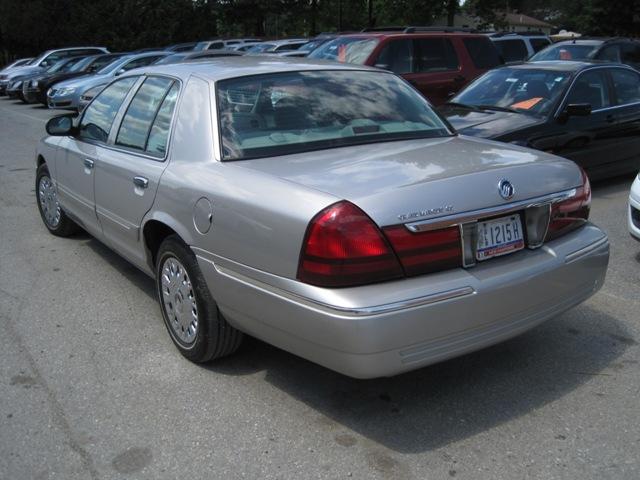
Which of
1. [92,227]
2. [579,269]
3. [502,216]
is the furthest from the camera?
[92,227]

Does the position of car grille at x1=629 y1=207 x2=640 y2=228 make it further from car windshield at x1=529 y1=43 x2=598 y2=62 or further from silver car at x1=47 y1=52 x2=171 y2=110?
silver car at x1=47 y1=52 x2=171 y2=110

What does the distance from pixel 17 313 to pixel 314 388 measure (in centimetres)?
232

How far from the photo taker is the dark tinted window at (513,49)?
1527 cm

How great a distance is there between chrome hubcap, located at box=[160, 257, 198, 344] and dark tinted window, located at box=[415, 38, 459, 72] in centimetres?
827

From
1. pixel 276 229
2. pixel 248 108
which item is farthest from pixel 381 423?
pixel 248 108

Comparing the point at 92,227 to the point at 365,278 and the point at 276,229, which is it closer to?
the point at 276,229

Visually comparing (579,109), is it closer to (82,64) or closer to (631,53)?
(631,53)

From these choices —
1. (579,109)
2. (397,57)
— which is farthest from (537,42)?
(579,109)

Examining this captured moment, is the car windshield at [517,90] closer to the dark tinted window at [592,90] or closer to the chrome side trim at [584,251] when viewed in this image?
the dark tinted window at [592,90]

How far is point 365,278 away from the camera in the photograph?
286cm

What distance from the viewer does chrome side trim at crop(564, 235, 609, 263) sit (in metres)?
3.41

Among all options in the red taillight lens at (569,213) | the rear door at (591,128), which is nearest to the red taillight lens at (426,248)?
the red taillight lens at (569,213)

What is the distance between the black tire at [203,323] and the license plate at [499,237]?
1.39 meters

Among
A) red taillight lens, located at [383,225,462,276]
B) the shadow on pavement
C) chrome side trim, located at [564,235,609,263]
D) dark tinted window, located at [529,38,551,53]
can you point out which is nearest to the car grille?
the shadow on pavement
